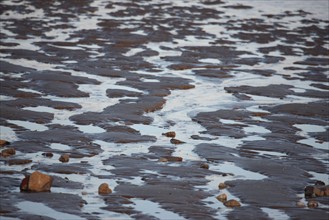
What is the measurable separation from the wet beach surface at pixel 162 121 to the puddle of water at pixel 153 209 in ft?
0.03

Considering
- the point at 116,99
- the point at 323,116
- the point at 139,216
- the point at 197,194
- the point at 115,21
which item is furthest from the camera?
the point at 115,21

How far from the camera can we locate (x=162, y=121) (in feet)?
36.2

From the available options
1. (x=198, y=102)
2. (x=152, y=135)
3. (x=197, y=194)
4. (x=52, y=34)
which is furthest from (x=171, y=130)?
(x=52, y=34)

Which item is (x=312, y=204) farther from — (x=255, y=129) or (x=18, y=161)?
(x=255, y=129)

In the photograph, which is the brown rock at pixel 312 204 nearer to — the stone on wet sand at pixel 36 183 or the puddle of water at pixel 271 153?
the puddle of water at pixel 271 153

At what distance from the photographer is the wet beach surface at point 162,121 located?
281 inches

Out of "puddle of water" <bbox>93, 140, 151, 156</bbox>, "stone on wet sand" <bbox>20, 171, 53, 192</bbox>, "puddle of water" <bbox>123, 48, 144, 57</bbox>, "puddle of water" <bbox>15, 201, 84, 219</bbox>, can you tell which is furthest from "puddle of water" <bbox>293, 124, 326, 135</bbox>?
"puddle of water" <bbox>123, 48, 144, 57</bbox>

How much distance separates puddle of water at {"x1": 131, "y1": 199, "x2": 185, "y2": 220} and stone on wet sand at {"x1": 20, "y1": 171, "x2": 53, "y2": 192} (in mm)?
924

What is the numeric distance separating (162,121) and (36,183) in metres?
4.10

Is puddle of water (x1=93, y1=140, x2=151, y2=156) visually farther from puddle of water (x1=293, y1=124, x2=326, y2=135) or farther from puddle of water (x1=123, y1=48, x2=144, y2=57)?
puddle of water (x1=123, y1=48, x2=144, y2=57)

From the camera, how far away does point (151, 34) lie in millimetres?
23250

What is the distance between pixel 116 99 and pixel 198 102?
4.90 ft

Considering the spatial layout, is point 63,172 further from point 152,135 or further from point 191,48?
point 191,48

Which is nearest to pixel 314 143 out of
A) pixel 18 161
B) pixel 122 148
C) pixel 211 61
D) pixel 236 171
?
pixel 236 171
